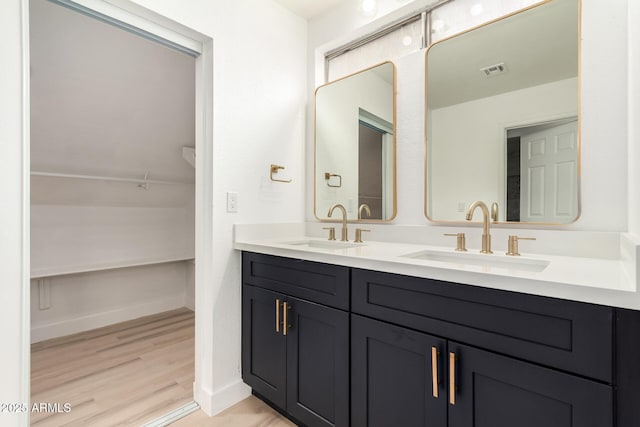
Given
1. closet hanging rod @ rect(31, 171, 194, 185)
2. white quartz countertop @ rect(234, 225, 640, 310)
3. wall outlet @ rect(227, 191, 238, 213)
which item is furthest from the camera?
closet hanging rod @ rect(31, 171, 194, 185)

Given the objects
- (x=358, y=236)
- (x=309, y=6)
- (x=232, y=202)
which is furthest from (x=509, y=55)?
(x=232, y=202)

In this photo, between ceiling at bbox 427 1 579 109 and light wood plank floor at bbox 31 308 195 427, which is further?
light wood plank floor at bbox 31 308 195 427

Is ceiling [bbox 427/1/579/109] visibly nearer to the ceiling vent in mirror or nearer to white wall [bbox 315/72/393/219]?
the ceiling vent in mirror

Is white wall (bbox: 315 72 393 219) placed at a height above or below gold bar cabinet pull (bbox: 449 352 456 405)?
above

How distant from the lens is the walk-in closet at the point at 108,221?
1.90m

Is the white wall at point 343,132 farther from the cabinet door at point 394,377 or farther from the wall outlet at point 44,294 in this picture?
the wall outlet at point 44,294

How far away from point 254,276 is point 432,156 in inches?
47.5

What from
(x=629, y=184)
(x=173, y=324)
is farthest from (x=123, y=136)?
(x=629, y=184)

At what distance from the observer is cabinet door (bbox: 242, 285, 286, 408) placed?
1649 millimetres

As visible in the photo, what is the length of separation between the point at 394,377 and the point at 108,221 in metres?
2.90

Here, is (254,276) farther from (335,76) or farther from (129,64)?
(129,64)

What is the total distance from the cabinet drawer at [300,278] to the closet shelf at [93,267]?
1.74m

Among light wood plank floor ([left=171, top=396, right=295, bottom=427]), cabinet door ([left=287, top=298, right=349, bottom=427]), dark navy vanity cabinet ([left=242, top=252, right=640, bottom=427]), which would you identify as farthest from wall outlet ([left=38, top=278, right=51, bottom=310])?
cabinet door ([left=287, top=298, right=349, bottom=427])

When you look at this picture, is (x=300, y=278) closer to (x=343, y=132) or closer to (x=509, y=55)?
(x=343, y=132)
